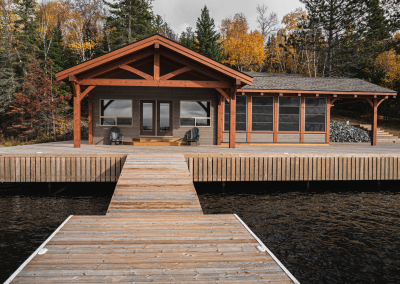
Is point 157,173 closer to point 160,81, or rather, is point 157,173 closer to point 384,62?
point 160,81

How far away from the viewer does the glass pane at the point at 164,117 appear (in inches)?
427

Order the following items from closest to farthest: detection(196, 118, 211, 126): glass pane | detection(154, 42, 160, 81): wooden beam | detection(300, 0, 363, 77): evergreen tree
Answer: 1. detection(154, 42, 160, 81): wooden beam
2. detection(196, 118, 211, 126): glass pane
3. detection(300, 0, 363, 77): evergreen tree

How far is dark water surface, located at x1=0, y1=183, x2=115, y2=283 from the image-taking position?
376cm

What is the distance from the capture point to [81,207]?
5.71 meters

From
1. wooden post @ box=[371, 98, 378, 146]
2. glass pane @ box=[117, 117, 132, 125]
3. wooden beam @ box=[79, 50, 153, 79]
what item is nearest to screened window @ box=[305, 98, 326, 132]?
wooden post @ box=[371, 98, 378, 146]

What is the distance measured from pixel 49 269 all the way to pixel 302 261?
118 inches

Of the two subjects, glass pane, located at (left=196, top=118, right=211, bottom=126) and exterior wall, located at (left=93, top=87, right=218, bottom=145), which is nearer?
exterior wall, located at (left=93, top=87, right=218, bottom=145)

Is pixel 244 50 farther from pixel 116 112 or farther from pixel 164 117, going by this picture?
pixel 116 112

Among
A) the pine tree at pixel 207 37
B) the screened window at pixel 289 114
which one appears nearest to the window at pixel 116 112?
the screened window at pixel 289 114

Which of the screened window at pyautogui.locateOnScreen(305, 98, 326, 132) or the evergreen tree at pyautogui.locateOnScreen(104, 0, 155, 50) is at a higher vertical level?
the evergreen tree at pyautogui.locateOnScreen(104, 0, 155, 50)

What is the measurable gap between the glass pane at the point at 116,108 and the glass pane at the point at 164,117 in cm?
128

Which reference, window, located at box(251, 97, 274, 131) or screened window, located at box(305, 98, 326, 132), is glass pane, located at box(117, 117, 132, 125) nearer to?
window, located at box(251, 97, 274, 131)

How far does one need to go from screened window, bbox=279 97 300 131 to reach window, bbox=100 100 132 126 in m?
6.43

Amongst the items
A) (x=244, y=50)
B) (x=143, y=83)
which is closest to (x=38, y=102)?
(x=143, y=83)
